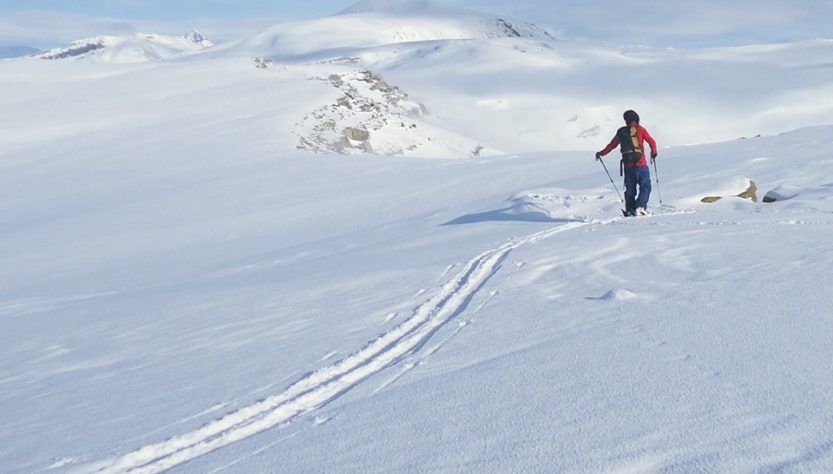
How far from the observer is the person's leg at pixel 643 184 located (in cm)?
1273

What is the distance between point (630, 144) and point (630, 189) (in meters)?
0.72

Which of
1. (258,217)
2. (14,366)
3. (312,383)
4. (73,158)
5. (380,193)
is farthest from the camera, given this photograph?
(73,158)

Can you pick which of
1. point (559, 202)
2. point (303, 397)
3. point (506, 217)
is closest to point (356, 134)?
point (559, 202)

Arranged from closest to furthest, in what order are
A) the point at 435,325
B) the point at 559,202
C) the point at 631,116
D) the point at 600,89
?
the point at 435,325 → the point at 631,116 → the point at 559,202 → the point at 600,89

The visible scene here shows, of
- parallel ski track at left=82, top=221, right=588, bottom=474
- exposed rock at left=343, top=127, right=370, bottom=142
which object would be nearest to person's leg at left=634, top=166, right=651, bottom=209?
parallel ski track at left=82, top=221, right=588, bottom=474

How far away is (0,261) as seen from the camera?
16969mm

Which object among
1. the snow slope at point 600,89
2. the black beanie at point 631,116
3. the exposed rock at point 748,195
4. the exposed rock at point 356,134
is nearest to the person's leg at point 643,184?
the black beanie at point 631,116

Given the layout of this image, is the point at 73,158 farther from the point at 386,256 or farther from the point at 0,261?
the point at 386,256

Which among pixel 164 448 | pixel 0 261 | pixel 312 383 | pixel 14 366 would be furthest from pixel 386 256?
pixel 0 261

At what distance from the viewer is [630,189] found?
12.9 m

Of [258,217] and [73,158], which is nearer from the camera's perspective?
[258,217]

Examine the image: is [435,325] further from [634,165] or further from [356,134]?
[356,134]

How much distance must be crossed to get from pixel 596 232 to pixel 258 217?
1031 cm

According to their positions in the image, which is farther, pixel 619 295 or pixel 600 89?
pixel 600 89
